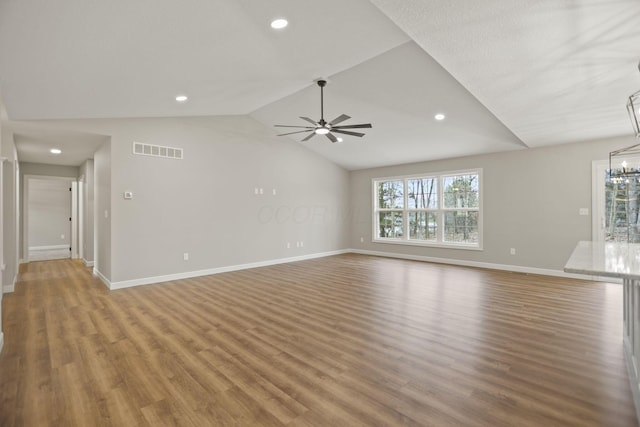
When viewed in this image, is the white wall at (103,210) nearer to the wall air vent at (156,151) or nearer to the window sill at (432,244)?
the wall air vent at (156,151)

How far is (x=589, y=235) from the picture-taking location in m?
5.53

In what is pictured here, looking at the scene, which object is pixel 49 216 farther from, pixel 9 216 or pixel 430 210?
pixel 430 210

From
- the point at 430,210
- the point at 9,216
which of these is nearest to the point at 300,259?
the point at 430,210

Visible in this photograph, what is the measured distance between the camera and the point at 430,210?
7.85 meters

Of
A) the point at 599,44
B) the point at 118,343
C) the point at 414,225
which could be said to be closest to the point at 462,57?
the point at 599,44

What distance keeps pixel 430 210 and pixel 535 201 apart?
7.39 ft

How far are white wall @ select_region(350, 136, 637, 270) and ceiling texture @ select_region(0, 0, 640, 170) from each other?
41cm

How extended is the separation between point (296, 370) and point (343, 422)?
2.26ft

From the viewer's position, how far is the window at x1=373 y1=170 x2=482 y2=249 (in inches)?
280

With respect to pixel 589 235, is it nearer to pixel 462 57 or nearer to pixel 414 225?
pixel 414 225

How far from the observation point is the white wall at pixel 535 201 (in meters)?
5.62

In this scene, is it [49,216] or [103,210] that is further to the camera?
[49,216]

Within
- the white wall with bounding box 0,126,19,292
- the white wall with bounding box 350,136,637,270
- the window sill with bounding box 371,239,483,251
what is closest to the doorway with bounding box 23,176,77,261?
the white wall with bounding box 0,126,19,292

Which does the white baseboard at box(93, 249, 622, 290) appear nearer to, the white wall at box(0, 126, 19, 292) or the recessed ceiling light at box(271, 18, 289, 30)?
the white wall at box(0, 126, 19, 292)
